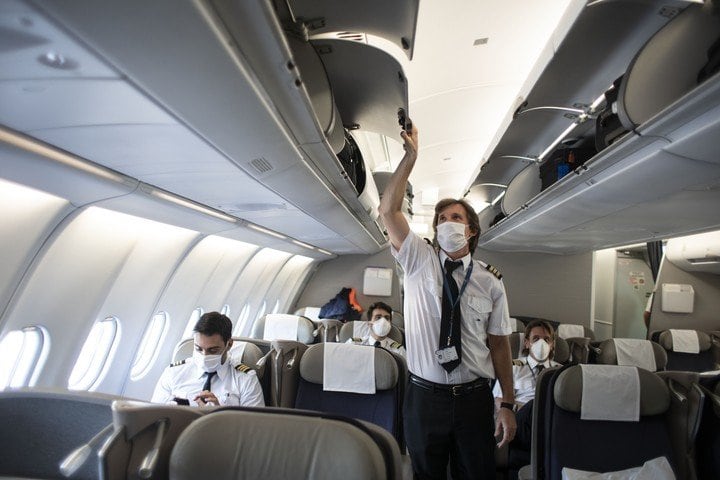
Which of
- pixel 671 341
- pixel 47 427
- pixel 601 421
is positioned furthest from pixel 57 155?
pixel 671 341

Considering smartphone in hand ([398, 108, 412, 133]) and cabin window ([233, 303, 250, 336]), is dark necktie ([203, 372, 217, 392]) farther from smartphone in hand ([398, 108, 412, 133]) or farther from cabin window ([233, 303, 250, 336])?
cabin window ([233, 303, 250, 336])

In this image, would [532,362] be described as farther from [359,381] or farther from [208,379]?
[208,379]

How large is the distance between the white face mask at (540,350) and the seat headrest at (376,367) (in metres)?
1.78

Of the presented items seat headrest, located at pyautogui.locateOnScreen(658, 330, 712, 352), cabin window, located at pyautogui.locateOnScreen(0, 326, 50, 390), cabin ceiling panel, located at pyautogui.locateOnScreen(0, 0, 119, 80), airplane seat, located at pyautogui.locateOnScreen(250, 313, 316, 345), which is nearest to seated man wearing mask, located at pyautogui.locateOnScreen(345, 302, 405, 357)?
Result: airplane seat, located at pyautogui.locateOnScreen(250, 313, 316, 345)

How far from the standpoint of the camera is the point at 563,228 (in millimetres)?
4562

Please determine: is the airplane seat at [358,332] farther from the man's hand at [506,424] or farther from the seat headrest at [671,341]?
the seat headrest at [671,341]

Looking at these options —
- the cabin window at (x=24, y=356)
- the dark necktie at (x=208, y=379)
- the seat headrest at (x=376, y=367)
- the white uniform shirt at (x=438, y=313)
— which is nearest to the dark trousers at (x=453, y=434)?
the white uniform shirt at (x=438, y=313)

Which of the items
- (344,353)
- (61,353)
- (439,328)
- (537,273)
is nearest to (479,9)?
(439,328)

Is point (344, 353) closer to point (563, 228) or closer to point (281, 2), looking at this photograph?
point (281, 2)

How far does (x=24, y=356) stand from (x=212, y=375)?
141cm

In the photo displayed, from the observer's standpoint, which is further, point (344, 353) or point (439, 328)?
point (344, 353)

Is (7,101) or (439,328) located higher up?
(7,101)

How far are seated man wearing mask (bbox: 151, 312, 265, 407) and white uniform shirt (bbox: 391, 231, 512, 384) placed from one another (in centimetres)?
138

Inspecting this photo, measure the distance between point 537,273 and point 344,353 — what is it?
22.2 ft
